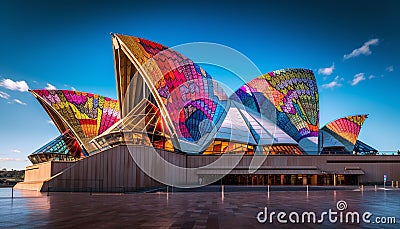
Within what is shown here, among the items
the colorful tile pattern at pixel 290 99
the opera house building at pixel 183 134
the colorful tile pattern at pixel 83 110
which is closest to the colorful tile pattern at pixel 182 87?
the opera house building at pixel 183 134

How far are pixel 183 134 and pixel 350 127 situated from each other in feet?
135

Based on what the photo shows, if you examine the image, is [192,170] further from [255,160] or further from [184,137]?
[255,160]

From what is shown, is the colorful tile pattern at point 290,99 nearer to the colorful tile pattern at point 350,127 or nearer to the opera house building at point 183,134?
the opera house building at point 183,134

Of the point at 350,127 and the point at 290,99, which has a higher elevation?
the point at 290,99

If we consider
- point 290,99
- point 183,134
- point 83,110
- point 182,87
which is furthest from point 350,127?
point 83,110

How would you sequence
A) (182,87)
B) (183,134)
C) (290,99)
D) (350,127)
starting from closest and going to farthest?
(183,134), (182,87), (290,99), (350,127)

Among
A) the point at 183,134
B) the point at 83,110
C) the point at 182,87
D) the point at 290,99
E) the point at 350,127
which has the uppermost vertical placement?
the point at 182,87

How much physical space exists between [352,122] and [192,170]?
136 ft

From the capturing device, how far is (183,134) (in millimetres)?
45312

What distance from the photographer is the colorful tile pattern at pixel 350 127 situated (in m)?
69.5

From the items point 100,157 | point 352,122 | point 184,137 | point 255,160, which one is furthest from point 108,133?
point 352,122

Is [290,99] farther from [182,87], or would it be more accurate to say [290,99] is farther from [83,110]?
[83,110]

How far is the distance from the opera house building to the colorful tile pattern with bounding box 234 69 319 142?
0.59ft

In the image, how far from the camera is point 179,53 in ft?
162
